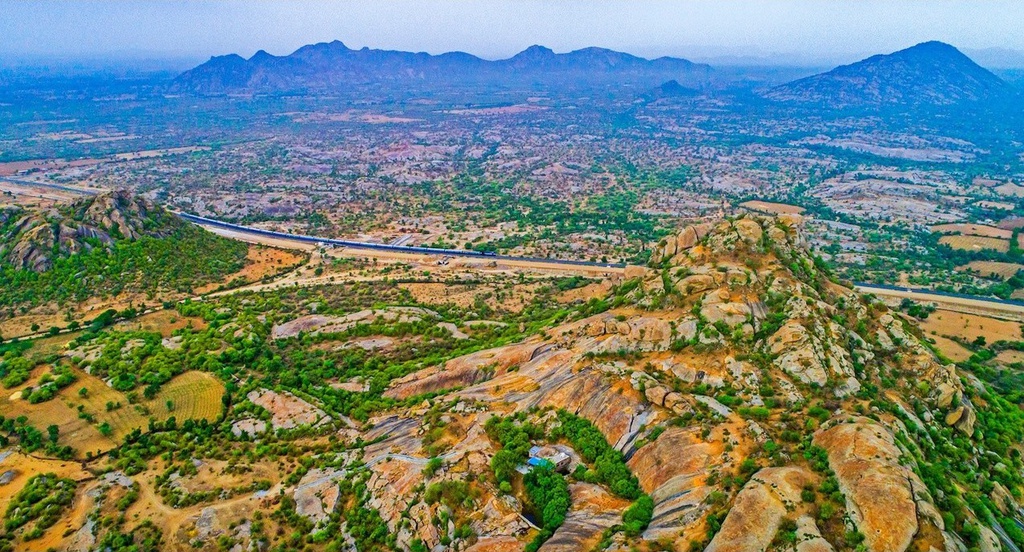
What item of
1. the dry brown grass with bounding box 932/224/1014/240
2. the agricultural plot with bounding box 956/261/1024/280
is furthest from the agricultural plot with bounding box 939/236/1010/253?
the agricultural plot with bounding box 956/261/1024/280

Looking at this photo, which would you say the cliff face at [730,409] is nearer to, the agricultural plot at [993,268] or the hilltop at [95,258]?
the hilltop at [95,258]

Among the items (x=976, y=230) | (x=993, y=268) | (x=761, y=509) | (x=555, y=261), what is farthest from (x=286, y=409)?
(x=976, y=230)

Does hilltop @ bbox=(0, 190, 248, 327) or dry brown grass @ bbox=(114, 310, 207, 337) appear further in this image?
hilltop @ bbox=(0, 190, 248, 327)

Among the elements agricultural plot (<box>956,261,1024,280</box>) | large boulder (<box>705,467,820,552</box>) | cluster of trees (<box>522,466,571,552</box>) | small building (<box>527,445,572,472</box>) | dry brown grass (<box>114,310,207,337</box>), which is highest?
large boulder (<box>705,467,820,552</box>)

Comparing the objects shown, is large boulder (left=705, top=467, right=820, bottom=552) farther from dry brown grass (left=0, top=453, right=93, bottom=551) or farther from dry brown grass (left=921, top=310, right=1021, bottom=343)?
dry brown grass (left=921, top=310, right=1021, bottom=343)

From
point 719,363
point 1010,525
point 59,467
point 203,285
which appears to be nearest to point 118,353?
point 59,467

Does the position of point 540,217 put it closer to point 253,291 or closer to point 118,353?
point 253,291

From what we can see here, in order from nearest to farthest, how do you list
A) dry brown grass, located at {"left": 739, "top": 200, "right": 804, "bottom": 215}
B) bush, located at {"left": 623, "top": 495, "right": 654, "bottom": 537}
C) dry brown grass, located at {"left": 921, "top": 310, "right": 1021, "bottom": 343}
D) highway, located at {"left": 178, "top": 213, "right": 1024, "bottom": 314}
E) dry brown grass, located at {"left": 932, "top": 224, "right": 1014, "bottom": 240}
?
bush, located at {"left": 623, "top": 495, "right": 654, "bottom": 537}
dry brown grass, located at {"left": 921, "top": 310, "right": 1021, "bottom": 343}
highway, located at {"left": 178, "top": 213, "right": 1024, "bottom": 314}
dry brown grass, located at {"left": 932, "top": 224, "right": 1014, "bottom": 240}
dry brown grass, located at {"left": 739, "top": 200, "right": 804, "bottom": 215}
